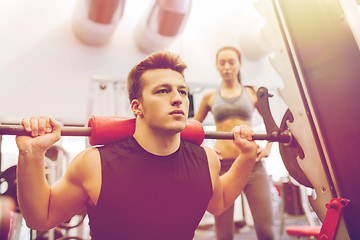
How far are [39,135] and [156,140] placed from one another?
0.39 metres

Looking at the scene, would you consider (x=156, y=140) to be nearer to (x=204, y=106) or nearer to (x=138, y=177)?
(x=138, y=177)

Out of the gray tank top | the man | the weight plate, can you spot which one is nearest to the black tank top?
the man

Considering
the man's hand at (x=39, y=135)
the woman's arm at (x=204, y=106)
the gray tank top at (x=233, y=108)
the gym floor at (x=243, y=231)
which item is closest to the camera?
the man's hand at (x=39, y=135)

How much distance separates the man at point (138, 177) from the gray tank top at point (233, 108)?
100 centimetres

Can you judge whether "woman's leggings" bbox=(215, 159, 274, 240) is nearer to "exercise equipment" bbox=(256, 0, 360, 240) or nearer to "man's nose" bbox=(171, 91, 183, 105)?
"exercise equipment" bbox=(256, 0, 360, 240)

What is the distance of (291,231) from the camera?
3068 mm

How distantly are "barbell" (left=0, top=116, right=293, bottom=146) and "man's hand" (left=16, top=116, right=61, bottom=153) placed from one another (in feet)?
0.06

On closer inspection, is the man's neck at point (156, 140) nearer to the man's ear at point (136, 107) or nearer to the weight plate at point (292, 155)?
the man's ear at point (136, 107)

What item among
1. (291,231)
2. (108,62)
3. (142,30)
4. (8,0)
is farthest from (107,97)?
(291,231)

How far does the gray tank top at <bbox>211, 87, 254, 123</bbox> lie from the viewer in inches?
83.4

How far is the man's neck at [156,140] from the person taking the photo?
1.10 m

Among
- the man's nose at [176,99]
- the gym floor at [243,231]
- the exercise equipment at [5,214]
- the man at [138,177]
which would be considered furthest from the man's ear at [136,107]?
the gym floor at [243,231]

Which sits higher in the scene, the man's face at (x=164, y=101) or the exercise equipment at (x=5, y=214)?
the man's face at (x=164, y=101)

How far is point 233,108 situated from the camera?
212 cm
